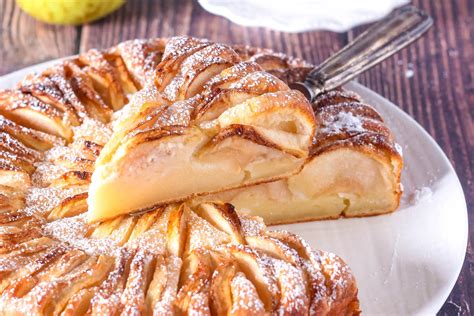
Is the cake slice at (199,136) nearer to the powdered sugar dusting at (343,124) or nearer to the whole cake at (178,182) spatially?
the whole cake at (178,182)

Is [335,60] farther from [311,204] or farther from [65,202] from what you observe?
[65,202]

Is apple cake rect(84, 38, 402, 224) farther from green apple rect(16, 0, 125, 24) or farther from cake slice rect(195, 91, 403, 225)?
green apple rect(16, 0, 125, 24)

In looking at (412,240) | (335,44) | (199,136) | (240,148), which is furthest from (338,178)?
(335,44)

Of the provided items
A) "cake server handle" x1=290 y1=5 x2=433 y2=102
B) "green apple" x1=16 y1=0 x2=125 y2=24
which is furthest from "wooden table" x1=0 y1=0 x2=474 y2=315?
"cake server handle" x1=290 y1=5 x2=433 y2=102

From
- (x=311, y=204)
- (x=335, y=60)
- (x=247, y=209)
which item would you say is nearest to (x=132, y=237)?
(x=247, y=209)

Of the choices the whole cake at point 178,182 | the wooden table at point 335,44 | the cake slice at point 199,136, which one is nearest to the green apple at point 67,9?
the wooden table at point 335,44
